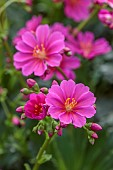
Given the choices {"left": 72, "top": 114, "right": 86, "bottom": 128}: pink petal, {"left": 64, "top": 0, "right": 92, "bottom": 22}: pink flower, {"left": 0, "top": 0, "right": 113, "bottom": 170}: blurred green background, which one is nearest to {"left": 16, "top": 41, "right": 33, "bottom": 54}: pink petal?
{"left": 0, "top": 0, "right": 113, "bottom": 170}: blurred green background

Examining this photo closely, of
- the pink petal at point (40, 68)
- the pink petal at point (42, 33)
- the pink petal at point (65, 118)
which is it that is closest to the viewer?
the pink petal at point (65, 118)

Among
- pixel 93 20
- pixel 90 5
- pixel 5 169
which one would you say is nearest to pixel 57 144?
pixel 5 169

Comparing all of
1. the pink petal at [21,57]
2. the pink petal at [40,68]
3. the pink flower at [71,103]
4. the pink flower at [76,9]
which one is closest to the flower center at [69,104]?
the pink flower at [71,103]

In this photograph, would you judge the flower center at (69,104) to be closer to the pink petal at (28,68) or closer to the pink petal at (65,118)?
the pink petal at (65,118)

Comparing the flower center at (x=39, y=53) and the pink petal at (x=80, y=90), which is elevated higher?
the flower center at (x=39, y=53)

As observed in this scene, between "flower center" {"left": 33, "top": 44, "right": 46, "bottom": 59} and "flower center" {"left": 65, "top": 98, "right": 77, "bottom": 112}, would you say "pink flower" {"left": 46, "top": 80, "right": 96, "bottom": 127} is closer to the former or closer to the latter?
"flower center" {"left": 65, "top": 98, "right": 77, "bottom": 112}

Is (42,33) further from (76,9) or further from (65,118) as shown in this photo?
(76,9)

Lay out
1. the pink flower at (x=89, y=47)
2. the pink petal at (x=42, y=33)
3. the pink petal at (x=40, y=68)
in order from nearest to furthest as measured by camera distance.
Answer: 1. the pink petal at (x=40, y=68)
2. the pink petal at (x=42, y=33)
3. the pink flower at (x=89, y=47)
